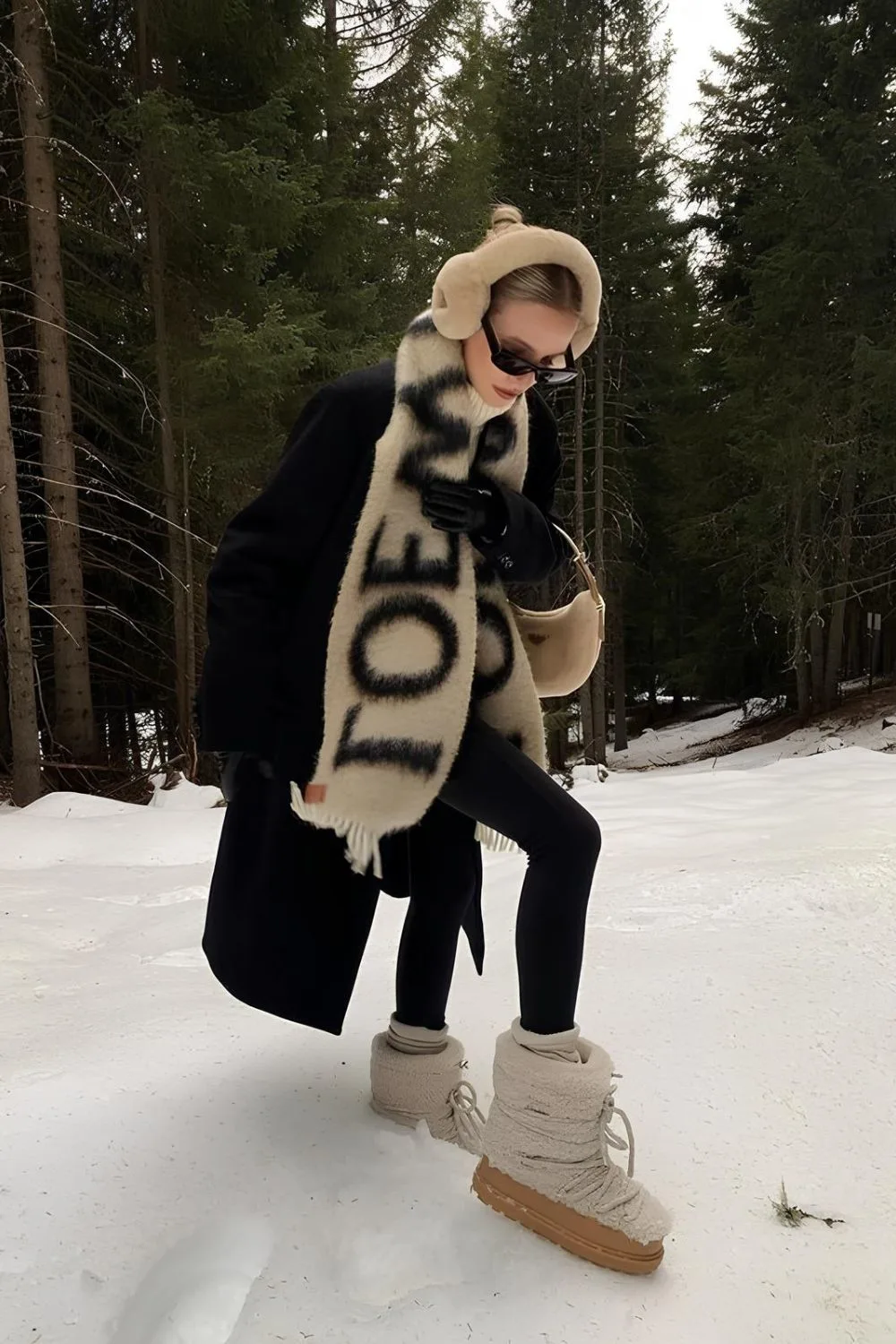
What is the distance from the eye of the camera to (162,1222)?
4.99 feet

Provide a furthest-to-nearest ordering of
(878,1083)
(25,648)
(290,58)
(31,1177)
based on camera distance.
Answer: (290,58) < (25,648) < (878,1083) < (31,1177)

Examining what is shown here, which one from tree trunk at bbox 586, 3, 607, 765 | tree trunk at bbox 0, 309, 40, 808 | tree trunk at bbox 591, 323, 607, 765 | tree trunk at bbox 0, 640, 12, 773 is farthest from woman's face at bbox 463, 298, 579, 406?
tree trunk at bbox 591, 323, 607, 765

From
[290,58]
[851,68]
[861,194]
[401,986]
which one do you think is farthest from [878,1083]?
[851,68]

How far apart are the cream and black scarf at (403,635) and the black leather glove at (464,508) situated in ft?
0.09

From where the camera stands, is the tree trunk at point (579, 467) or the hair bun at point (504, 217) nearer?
the hair bun at point (504, 217)

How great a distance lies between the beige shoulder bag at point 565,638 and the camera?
6.41 ft

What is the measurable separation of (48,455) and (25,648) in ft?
6.20

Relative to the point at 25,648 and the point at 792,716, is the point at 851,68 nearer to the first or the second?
the point at 792,716

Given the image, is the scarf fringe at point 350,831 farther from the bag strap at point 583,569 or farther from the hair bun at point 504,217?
the hair bun at point 504,217

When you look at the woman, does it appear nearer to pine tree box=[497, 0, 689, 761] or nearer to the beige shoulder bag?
the beige shoulder bag

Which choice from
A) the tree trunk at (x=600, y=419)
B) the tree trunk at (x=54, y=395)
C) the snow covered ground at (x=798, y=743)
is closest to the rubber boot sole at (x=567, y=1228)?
the tree trunk at (x=54, y=395)

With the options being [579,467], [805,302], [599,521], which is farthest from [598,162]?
[599,521]

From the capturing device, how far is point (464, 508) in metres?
1.60

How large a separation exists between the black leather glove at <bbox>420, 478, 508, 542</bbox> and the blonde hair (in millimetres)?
337
